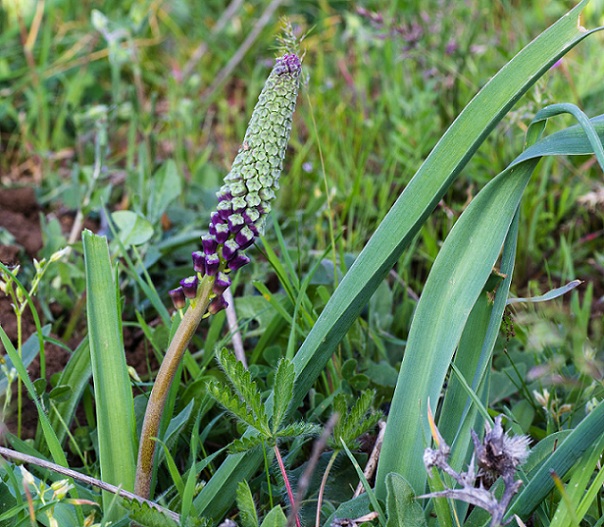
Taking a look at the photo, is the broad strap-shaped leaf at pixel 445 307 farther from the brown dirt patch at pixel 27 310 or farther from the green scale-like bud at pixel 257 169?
the brown dirt patch at pixel 27 310

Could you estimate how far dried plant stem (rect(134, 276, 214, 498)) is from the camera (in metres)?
1.20

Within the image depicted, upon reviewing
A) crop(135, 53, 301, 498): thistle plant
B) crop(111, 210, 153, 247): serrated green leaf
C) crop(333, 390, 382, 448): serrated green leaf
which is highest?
crop(135, 53, 301, 498): thistle plant

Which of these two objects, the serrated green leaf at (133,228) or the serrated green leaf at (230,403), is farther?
the serrated green leaf at (133,228)

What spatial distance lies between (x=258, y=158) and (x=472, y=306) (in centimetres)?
43

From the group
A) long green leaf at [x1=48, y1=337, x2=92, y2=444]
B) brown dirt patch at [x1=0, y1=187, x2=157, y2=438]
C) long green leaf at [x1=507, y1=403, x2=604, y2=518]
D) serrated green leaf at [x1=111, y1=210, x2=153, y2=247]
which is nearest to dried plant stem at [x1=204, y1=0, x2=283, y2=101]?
brown dirt patch at [x1=0, y1=187, x2=157, y2=438]

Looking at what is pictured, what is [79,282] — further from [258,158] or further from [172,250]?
[258,158]

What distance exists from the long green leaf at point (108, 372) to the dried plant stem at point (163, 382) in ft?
0.12

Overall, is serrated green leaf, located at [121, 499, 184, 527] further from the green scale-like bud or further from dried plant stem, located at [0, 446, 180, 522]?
the green scale-like bud

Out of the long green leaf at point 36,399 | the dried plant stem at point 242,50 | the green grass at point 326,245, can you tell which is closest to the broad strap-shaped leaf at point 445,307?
the green grass at point 326,245

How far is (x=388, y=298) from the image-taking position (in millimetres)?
2023

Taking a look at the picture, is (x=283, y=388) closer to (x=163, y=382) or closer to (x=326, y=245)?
(x=163, y=382)

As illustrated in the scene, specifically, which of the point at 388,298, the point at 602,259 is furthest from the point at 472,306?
the point at 602,259

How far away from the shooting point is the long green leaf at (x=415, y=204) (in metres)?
1.17

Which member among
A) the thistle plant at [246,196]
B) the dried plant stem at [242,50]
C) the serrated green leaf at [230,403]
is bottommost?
the serrated green leaf at [230,403]
